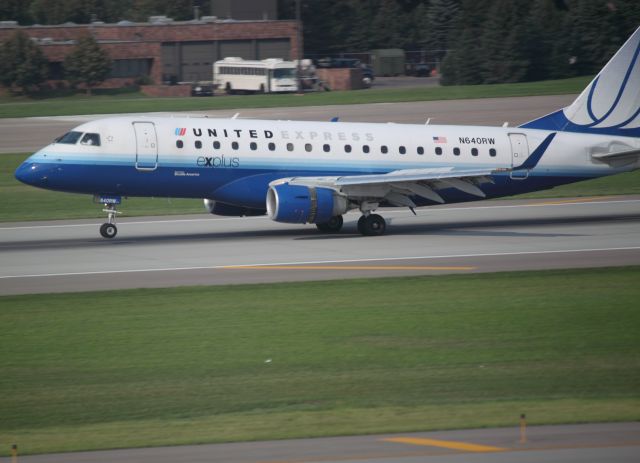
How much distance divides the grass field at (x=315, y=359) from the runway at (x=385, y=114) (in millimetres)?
41776

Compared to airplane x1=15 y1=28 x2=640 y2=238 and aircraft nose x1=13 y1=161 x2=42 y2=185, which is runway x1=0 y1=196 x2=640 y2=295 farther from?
aircraft nose x1=13 y1=161 x2=42 y2=185

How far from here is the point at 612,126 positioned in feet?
128

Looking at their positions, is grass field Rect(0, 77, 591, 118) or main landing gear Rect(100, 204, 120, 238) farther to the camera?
grass field Rect(0, 77, 591, 118)

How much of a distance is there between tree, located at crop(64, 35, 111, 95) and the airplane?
2867 inches

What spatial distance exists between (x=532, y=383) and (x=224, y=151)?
18.0 metres

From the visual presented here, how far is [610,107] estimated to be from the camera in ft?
127

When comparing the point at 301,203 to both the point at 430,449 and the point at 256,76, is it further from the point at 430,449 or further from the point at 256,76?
the point at 256,76

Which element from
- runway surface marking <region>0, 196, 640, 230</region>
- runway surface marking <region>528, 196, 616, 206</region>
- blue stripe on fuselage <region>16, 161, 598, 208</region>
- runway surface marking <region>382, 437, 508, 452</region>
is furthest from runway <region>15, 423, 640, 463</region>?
runway surface marking <region>528, 196, 616, 206</region>

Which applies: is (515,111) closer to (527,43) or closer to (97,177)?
(527,43)

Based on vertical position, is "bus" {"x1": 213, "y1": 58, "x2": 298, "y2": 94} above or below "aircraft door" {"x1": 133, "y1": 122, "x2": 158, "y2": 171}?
above

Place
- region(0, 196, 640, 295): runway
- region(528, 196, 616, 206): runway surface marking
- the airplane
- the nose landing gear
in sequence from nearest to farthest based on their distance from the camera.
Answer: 1. region(0, 196, 640, 295): runway
2. the airplane
3. the nose landing gear
4. region(528, 196, 616, 206): runway surface marking

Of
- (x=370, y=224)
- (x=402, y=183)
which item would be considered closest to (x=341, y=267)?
(x=402, y=183)

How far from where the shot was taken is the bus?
3969 inches

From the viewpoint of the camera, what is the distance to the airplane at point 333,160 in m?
34.3
